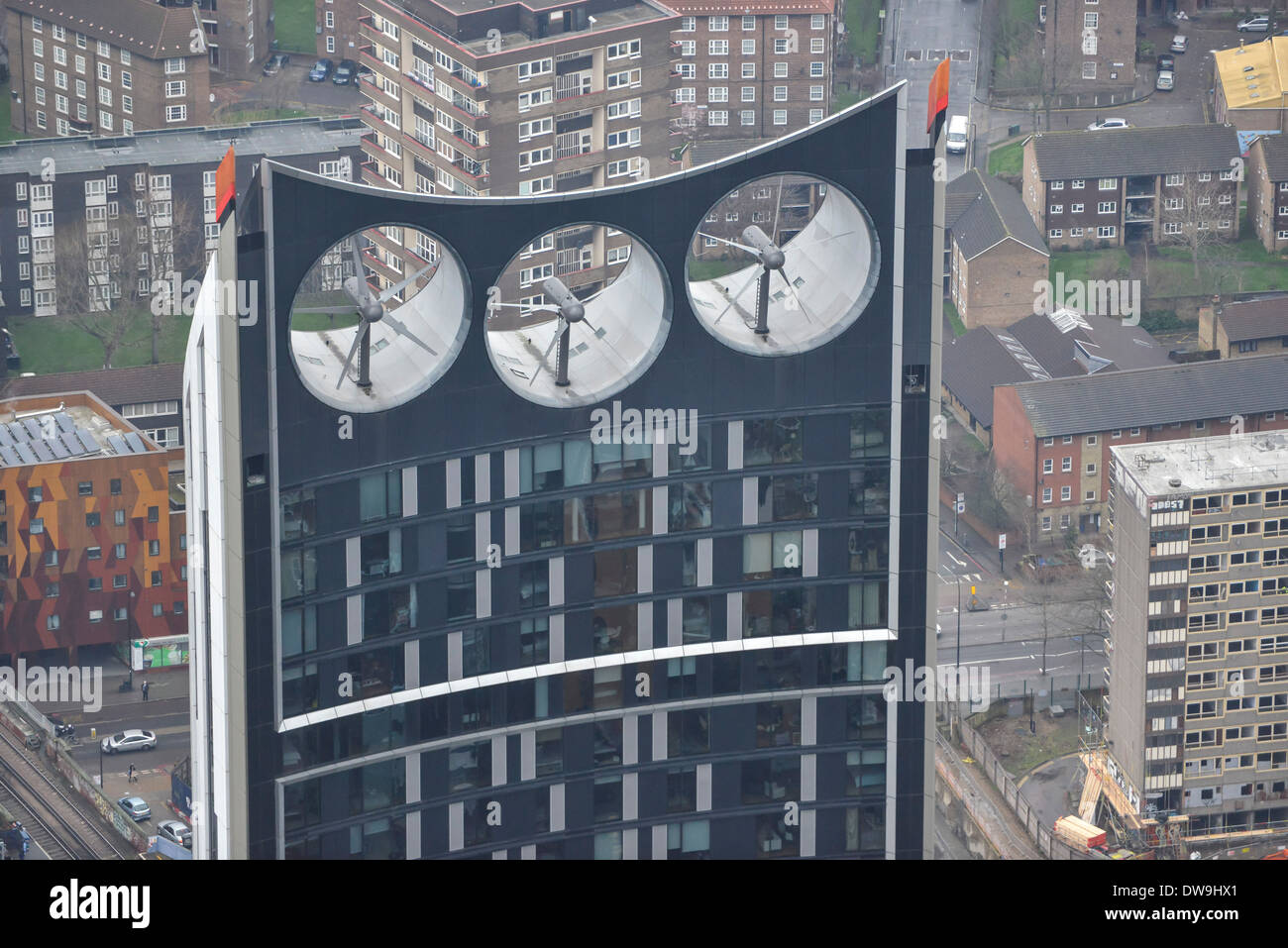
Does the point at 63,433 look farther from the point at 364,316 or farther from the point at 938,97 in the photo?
the point at 938,97

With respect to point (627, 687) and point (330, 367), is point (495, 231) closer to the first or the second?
point (330, 367)

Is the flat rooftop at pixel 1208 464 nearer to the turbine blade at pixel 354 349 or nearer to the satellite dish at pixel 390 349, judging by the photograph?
the satellite dish at pixel 390 349

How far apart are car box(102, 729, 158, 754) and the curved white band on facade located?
88.1 metres

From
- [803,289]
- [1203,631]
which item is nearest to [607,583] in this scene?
[803,289]

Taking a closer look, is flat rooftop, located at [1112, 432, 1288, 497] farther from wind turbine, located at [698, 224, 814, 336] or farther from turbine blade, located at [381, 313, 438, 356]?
turbine blade, located at [381, 313, 438, 356]

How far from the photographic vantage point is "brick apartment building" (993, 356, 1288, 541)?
194375mm

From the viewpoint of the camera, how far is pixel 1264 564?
15875 cm

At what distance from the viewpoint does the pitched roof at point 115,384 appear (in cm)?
19500

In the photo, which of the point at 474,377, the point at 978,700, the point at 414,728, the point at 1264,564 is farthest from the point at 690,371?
the point at 978,700

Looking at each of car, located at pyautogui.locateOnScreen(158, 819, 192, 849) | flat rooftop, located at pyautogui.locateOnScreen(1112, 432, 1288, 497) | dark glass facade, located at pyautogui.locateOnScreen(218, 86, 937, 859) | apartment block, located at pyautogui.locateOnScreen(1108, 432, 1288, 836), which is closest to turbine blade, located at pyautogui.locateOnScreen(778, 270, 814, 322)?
dark glass facade, located at pyautogui.locateOnScreen(218, 86, 937, 859)

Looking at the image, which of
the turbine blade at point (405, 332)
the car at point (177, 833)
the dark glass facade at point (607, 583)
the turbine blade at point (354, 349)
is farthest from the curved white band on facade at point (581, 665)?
the car at point (177, 833)

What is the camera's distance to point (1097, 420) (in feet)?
637

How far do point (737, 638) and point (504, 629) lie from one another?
24.8 ft

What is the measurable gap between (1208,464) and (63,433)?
6945 centimetres
